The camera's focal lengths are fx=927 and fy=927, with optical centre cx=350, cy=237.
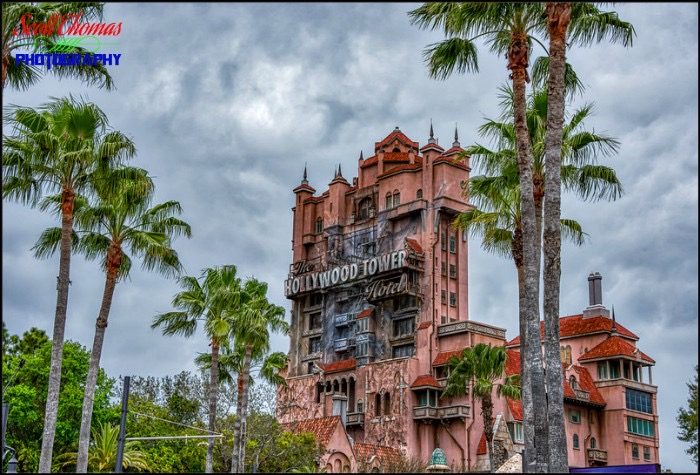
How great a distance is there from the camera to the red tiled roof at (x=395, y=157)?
87.6 meters

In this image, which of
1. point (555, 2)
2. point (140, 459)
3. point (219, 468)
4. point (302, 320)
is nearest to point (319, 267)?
point (302, 320)

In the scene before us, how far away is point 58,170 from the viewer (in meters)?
32.9

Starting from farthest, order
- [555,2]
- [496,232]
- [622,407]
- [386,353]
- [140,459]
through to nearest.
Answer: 1. [386,353]
2. [622,407]
3. [140,459]
4. [496,232]
5. [555,2]

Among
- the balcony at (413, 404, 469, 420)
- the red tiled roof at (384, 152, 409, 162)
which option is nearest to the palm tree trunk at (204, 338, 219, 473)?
the balcony at (413, 404, 469, 420)

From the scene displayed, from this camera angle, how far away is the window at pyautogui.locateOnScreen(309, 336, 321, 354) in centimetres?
8757

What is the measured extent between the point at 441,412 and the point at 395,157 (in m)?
25.9

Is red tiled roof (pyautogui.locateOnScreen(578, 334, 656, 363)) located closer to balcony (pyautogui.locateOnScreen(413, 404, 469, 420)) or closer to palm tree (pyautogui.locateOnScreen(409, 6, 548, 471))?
balcony (pyautogui.locateOnScreen(413, 404, 469, 420))

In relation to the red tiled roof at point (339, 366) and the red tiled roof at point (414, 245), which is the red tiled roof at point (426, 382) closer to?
the red tiled roof at point (339, 366)

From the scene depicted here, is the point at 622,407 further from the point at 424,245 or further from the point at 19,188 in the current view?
the point at 19,188

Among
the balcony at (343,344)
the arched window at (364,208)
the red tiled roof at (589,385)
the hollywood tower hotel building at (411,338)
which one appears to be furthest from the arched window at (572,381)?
the arched window at (364,208)

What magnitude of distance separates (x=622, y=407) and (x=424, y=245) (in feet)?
69.0

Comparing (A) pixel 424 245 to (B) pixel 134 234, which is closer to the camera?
(B) pixel 134 234

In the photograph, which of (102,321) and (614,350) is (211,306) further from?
(614,350)

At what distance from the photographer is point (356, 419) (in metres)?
78.4
